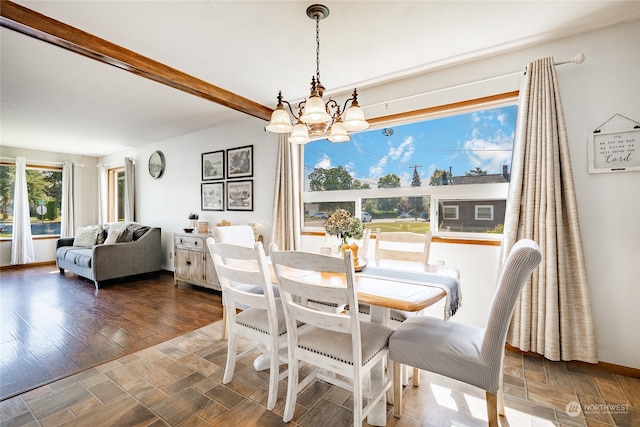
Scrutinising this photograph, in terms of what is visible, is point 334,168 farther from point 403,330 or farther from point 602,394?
point 602,394

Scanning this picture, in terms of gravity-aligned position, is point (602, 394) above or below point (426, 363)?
below

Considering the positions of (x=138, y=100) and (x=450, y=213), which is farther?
(x=138, y=100)

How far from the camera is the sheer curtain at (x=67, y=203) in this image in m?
6.48

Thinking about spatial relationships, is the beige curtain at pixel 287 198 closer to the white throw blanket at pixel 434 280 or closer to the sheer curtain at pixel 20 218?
the white throw blanket at pixel 434 280

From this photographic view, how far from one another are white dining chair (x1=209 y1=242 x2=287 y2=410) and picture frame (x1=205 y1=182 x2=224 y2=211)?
9.30ft

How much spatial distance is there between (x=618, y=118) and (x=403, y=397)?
242 centimetres

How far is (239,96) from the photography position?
11.3 feet

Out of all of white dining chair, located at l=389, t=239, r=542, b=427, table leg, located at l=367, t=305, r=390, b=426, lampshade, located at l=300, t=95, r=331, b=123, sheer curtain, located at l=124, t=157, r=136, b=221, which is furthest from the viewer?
sheer curtain, located at l=124, t=157, r=136, b=221

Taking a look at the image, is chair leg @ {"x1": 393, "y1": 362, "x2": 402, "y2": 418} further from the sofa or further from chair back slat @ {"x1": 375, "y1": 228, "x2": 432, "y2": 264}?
the sofa

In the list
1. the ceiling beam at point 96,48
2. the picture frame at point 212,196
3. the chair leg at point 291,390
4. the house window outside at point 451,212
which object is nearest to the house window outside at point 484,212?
the house window outside at point 451,212

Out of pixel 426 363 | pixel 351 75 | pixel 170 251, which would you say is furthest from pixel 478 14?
pixel 170 251

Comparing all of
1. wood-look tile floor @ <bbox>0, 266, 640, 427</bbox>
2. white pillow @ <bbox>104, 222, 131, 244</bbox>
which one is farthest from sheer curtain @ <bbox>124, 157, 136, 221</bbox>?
wood-look tile floor @ <bbox>0, 266, 640, 427</bbox>

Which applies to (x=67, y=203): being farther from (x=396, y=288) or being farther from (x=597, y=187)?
(x=597, y=187)

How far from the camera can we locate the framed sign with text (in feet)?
6.87
